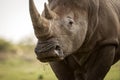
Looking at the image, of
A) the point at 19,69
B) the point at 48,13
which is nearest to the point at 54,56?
the point at 48,13

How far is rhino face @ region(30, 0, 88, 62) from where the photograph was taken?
8641mm

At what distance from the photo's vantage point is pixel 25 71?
18016 millimetres

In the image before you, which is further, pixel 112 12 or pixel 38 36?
pixel 112 12

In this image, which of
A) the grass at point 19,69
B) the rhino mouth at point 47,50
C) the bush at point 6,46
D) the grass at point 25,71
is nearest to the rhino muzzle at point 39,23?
the rhino mouth at point 47,50

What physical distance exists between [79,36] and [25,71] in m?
8.88

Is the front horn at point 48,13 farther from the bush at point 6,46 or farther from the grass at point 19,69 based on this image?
the bush at point 6,46

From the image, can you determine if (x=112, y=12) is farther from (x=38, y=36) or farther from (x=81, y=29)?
(x=38, y=36)

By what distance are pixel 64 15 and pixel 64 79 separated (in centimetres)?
138

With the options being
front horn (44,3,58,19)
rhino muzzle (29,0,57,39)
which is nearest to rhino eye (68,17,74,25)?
front horn (44,3,58,19)

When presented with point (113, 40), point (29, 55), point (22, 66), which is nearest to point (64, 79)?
point (113, 40)

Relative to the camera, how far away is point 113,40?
32.1 ft

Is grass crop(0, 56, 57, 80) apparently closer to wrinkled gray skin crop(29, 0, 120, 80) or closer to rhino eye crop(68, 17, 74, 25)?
wrinkled gray skin crop(29, 0, 120, 80)

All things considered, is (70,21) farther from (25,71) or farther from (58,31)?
(25,71)

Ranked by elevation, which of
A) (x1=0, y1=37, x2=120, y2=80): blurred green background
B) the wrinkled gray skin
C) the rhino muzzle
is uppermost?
the rhino muzzle
